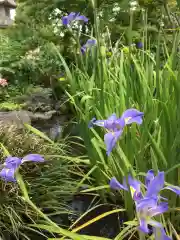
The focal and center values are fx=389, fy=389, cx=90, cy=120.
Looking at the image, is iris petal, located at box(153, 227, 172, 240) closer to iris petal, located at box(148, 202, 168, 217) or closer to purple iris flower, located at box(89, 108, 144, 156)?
iris petal, located at box(148, 202, 168, 217)

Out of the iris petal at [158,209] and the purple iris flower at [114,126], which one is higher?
the purple iris flower at [114,126]

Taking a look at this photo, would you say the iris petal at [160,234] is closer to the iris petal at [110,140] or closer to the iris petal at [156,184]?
the iris petal at [156,184]

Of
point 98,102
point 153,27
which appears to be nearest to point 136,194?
point 98,102

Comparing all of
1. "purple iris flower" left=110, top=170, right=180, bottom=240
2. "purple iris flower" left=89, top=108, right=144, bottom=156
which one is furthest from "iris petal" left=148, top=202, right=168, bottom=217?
"purple iris flower" left=89, top=108, right=144, bottom=156

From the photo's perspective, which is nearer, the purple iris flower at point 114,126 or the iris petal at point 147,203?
the iris petal at point 147,203

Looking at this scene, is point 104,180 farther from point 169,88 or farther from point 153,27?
point 153,27

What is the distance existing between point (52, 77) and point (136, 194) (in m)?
2.66

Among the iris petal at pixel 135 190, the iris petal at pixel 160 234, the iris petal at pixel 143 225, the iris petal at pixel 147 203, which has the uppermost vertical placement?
the iris petal at pixel 147 203

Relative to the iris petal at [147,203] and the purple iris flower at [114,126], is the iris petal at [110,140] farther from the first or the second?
the iris petal at [147,203]

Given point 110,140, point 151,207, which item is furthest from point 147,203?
point 110,140

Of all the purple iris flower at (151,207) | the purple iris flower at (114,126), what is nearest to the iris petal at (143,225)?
the purple iris flower at (151,207)

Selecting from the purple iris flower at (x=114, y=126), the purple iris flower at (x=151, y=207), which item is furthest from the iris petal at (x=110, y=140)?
the purple iris flower at (x=151, y=207)

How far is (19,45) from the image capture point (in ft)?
12.8

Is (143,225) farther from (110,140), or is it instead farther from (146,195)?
(110,140)
